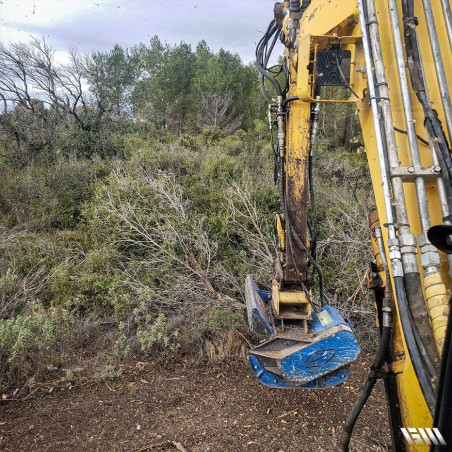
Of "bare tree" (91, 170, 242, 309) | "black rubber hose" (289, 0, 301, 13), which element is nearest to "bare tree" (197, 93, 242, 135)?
"bare tree" (91, 170, 242, 309)

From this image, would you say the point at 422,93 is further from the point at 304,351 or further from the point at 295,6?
the point at 304,351

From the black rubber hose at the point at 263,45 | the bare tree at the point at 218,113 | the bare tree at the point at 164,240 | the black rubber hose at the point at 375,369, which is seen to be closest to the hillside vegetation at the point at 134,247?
the bare tree at the point at 164,240

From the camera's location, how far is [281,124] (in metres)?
3.18

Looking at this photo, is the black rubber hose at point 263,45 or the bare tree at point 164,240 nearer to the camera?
the black rubber hose at point 263,45

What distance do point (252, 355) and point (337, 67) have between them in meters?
2.33

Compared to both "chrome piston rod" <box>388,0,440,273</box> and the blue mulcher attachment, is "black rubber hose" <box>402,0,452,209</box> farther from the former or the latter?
the blue mulcher attachment

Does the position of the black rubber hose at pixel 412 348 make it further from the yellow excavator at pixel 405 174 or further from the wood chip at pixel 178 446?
the wood chip at pixel 178 446

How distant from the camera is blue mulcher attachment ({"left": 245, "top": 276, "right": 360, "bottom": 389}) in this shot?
2.91 meters

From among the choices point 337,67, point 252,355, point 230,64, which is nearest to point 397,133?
point 337,67

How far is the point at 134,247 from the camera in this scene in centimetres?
737

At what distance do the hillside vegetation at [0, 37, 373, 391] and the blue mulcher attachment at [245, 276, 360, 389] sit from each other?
55cm

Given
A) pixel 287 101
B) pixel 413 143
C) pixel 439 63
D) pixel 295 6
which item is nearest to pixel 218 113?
pixel 295 6

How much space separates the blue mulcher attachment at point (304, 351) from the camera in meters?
2.91

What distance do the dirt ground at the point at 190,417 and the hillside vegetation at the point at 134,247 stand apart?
0.42 meters
